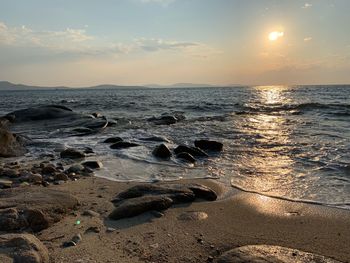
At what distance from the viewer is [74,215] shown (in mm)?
5062

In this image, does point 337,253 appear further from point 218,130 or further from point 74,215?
point 218,130

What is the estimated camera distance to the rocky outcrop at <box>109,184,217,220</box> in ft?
16.8

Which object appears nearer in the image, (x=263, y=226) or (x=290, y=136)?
(x=263, y=226)

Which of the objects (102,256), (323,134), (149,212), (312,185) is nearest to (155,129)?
(323,134)

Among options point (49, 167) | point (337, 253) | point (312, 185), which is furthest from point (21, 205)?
point (312, 185)

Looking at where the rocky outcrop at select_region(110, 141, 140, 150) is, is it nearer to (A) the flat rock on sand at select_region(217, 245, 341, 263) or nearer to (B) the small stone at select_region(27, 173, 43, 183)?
(B) the small stone at select_region(27, 173, 43, 183)

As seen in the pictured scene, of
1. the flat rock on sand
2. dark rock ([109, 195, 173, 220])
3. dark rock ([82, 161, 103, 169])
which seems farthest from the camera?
dark rock ([82, 161, 103, 169])

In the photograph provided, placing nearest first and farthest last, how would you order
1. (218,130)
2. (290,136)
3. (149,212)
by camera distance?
(149,212), (290,136), (218,130)

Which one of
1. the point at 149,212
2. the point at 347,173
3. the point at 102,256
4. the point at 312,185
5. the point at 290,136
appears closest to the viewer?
the point at 102,256

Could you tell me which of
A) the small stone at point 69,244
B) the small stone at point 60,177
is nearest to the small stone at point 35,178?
the small stone at point 60,177

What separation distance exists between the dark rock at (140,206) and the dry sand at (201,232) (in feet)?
0.36

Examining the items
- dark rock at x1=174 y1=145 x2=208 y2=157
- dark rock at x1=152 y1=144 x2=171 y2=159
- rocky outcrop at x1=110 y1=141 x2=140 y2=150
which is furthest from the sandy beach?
rocky outcrop at x1=110 y1=141 x2=140 y2=150

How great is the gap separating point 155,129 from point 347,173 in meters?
9.78

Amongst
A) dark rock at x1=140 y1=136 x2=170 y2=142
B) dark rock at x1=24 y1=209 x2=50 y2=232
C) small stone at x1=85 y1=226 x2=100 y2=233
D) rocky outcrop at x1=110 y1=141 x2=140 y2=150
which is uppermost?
dark rock at x1=24 y1=209 x2=50 y2=232
